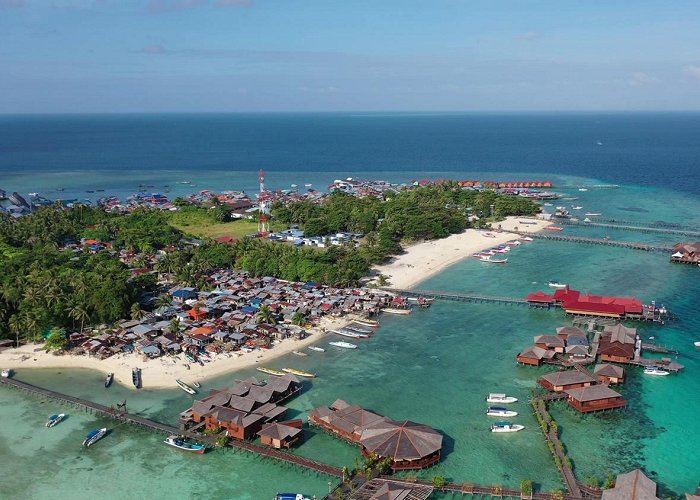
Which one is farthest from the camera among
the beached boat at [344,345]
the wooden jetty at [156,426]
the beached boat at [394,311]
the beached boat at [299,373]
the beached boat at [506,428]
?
the beached boat at [394,311]

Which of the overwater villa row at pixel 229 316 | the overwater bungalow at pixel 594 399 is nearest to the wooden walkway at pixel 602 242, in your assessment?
the overwater villa row at pixel 229 316

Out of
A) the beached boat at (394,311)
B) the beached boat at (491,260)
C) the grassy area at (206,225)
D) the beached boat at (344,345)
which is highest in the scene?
the grassy area at (206,225)

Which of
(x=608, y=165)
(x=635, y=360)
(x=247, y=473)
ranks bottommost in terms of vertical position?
(x=247, y=473)

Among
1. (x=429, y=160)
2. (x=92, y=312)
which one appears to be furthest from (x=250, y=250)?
(x=429, y=160)

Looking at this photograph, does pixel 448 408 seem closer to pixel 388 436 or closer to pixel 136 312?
pixel 388 436

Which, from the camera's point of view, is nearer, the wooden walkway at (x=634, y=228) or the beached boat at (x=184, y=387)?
the beached boat at (x=184, y=387)

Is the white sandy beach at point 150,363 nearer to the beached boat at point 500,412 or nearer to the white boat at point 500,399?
the white boat at point 500,399

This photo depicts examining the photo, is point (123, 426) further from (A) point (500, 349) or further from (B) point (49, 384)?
(A) point (500, 349)
